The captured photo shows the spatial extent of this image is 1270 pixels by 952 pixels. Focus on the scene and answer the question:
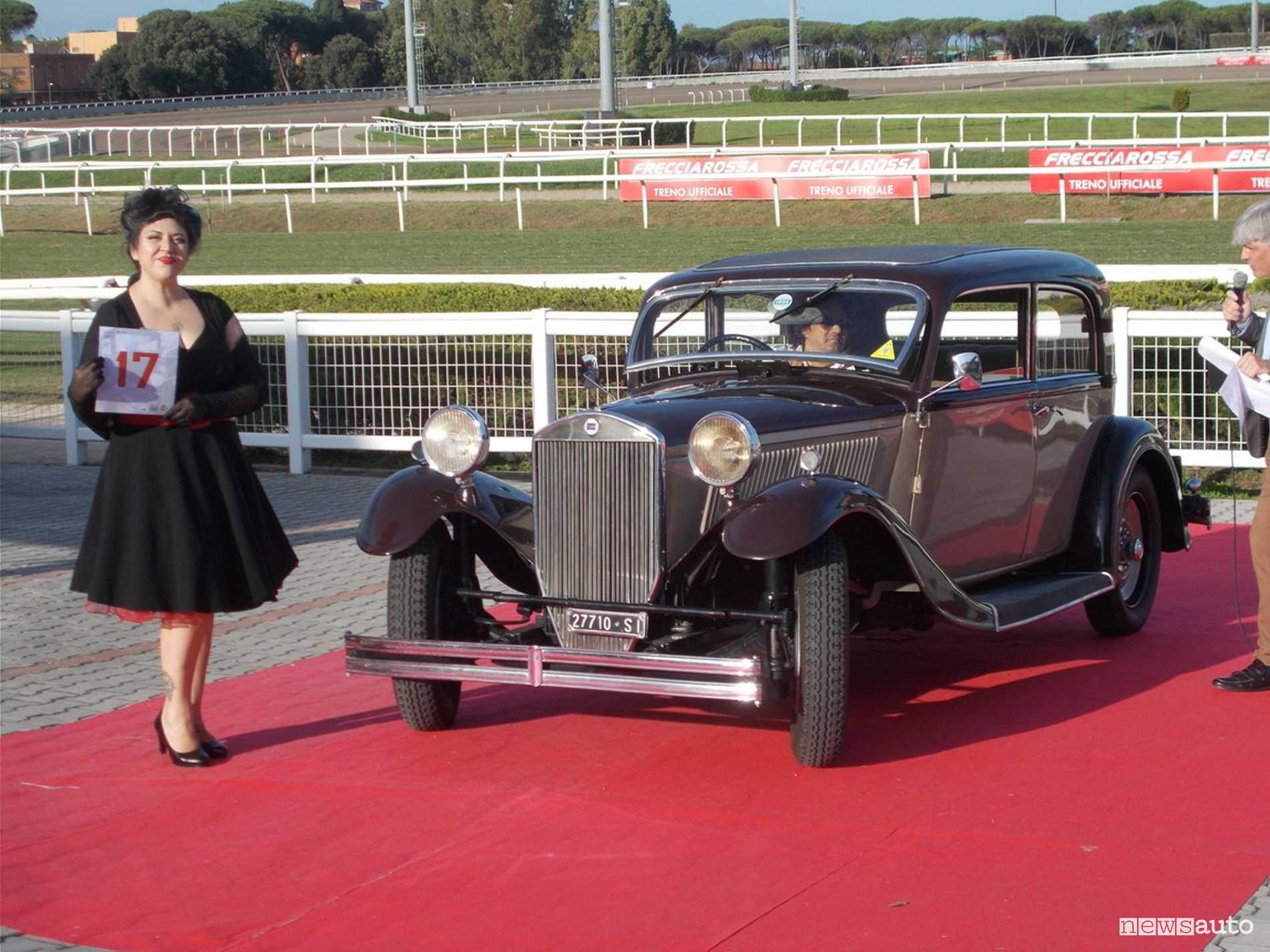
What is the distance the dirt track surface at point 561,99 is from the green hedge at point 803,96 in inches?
140

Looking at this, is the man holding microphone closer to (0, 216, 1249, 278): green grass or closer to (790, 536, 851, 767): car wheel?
(790, 536, 851, 767): car wheel

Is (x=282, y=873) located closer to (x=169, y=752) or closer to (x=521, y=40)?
(x=169, y=752)

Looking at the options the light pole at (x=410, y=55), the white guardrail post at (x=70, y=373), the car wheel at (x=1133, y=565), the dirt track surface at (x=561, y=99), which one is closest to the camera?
the car wheel at (x=1133, y=565)

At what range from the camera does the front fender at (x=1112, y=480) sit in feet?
24.1

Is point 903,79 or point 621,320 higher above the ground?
point 903,79

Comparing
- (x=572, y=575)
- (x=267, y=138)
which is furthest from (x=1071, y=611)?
(x=267, y=138)

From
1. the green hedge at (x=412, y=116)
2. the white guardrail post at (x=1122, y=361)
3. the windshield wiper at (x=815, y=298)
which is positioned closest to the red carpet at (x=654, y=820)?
the windshield wiper at (x=815, y=298)

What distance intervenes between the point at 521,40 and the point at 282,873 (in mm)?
124043

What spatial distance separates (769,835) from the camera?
506 cm

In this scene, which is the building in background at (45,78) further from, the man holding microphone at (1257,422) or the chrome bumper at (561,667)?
the man holding microphone at (1257,422)

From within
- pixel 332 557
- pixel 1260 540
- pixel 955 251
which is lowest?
pixel 332 557

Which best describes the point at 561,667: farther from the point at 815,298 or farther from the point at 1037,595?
the point at 1037,595

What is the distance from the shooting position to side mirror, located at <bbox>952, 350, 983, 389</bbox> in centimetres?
628

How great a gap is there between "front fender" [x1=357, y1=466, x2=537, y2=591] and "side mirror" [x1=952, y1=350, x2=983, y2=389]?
1756 mm
